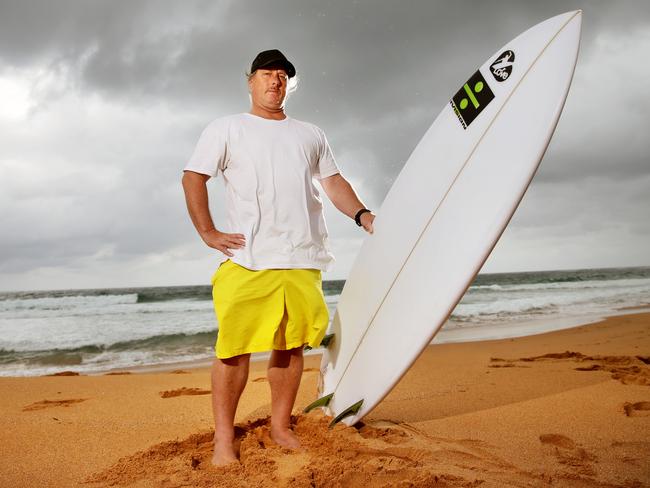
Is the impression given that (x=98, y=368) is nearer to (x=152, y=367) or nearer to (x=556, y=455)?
(x=152, y=367)

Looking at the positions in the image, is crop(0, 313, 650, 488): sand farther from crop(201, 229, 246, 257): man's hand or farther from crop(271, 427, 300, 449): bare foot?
crop(201, 229, 246, 257): man's hand

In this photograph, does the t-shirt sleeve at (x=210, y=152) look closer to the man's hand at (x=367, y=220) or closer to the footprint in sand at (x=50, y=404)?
the man's hand at (x=367, y=220)

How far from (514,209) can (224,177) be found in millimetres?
1200

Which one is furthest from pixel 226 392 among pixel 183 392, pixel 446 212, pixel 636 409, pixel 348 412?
pixel 636 409

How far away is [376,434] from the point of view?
2.29m

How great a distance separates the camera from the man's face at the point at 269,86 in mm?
2146

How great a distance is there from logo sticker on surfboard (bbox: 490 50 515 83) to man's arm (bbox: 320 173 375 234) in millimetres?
848

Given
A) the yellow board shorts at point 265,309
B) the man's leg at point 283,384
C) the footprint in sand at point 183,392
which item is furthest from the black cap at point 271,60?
the footprint in sand at point 183,392

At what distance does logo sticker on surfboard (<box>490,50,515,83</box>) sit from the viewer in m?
2.31

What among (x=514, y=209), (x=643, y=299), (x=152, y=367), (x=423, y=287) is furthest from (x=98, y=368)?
(x=643, y=299)

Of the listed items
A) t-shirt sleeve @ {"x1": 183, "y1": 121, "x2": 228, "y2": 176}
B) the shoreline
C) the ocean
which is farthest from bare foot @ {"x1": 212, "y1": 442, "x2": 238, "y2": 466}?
the ocean

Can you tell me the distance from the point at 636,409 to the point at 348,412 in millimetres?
1576

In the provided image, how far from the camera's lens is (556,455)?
6.79 ft

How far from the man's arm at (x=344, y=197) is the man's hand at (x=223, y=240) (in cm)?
54
